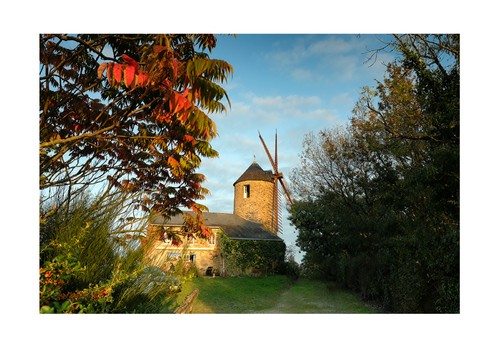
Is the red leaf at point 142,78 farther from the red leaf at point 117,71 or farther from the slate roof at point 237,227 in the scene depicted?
the slate roof at point 237,227

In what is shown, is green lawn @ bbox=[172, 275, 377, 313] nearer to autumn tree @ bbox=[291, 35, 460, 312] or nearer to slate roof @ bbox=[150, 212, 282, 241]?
autumn tree @ bbox=[291, 35, 460, 312]

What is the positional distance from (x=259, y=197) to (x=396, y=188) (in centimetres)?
1313

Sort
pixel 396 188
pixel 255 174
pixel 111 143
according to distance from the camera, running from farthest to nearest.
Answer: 1. pixel 255 174
2. pixel 396 188
3. pixel 111 143

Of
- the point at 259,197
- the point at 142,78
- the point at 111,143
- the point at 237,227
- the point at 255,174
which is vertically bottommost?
the point at 237,227

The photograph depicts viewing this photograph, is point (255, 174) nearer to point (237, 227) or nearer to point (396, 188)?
point (237, 227)

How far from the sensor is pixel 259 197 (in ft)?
70.2

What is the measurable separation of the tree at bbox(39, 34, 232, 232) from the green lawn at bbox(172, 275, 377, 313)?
307 cm

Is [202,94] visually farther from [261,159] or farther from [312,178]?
[261,159]

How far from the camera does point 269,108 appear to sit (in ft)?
28.1

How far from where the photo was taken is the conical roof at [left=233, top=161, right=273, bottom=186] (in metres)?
21.8

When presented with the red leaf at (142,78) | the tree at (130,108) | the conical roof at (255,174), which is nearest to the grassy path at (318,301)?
the tree at (130,108)

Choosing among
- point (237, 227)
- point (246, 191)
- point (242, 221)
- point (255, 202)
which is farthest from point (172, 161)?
point (246, 191)
